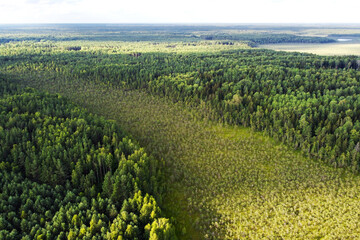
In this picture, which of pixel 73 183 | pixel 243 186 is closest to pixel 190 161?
pixel 243 186

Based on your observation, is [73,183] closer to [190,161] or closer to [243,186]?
[190,161]

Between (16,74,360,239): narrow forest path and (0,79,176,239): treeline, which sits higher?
(0,79,176,239): treeline

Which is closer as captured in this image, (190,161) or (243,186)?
(243,186)

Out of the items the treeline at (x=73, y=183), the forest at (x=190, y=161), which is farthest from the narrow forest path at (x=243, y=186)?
the treeline at (x=73, y=183)

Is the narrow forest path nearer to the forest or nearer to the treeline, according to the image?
the forest

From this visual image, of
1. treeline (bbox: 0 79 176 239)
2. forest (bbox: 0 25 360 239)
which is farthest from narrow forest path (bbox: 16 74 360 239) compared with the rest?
treeline (bbox: 0 79 176 239)

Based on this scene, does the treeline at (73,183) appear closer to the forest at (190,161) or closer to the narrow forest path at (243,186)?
the forest at (190,161)
